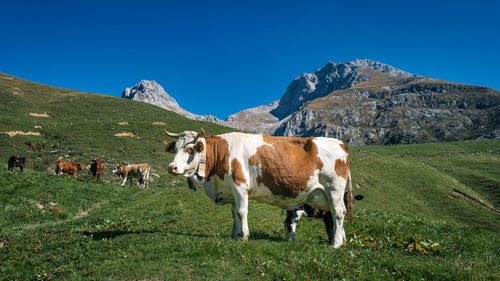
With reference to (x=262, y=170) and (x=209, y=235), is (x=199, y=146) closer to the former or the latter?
(x=262, y=170)

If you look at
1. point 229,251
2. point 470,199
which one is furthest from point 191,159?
point 470,199

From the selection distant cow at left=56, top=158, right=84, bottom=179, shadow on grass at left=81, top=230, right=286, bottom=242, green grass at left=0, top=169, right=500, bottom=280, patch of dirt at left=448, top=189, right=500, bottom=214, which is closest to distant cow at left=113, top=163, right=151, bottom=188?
distant cow at left=56, top=158, right=84, bottom=179

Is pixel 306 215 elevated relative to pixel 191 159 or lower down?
lower down

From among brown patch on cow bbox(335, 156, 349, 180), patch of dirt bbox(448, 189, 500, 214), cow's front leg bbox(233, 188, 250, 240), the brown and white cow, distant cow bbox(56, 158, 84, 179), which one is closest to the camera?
cow's front leg bbox(233, 188, 250, 240)

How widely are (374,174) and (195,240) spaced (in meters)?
38.4

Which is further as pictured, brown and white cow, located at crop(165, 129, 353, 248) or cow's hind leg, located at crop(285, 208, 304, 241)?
cow's hind leg, located at crop(285, 208, 304, 241)

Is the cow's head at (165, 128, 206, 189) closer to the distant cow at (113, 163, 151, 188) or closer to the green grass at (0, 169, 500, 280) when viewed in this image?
the green grass at (0, 169, 500, 280)

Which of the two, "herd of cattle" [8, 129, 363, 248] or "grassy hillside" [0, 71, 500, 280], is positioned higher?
"herd of cattle" [8, 129, 363, 248]

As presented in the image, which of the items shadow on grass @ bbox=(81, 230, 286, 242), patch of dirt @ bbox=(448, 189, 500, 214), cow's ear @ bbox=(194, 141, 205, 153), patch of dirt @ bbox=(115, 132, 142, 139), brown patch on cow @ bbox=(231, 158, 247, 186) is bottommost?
patch of dirt @ bbox=(448, 189, 500, 214)

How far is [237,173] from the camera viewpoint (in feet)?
26.2

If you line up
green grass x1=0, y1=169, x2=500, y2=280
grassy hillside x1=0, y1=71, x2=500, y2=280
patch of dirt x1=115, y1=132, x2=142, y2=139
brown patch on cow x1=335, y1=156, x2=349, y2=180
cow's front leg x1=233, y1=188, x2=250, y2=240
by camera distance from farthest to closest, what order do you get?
1. patch of dirt x1=115, y1=132, x2=142, y2=139
2. brown patch on cow x1=335, y1=156, x2=349, y2=180
3. cow's front leg x1=233, y1=188, x2=250, y2=240
4. grassy hillside x1=0, y1=71, x2=500, y2=280
5. green grass x1=0, y1=169, x2=500, y2=280

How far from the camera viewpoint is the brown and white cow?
8.08 m

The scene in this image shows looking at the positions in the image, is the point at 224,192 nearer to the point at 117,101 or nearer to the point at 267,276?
the point at 267,276

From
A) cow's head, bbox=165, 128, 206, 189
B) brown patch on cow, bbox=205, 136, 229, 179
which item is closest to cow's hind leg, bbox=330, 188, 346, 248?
brown patch on cow, bbox=205, 136, 229, 179
